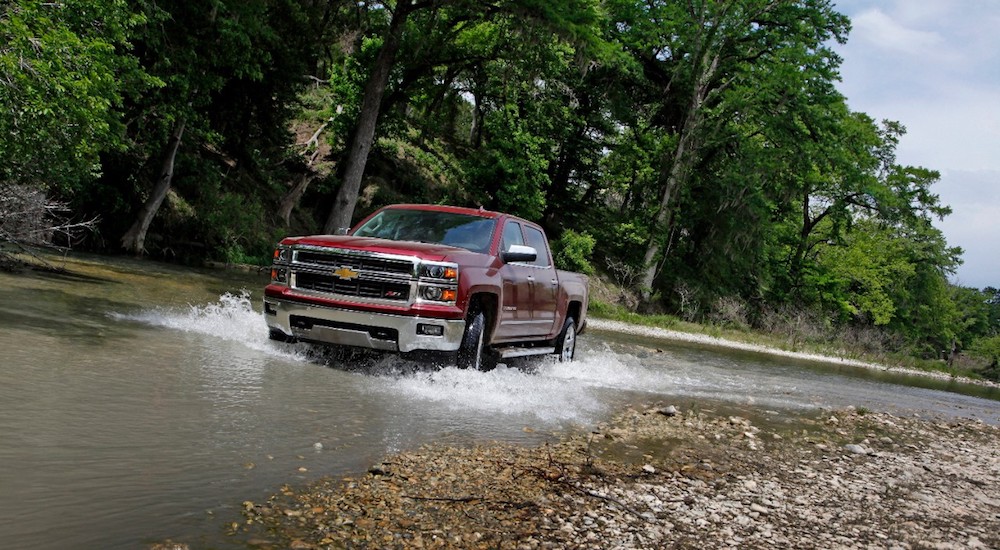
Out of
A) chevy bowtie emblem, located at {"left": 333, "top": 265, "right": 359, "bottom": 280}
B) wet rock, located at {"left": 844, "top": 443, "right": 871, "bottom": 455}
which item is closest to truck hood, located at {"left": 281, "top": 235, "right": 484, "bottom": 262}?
chevy bowtie emblem, located at {"left": 333, "top": 265, "right": 359, "bottom": 280}

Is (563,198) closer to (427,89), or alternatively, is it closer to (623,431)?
(427,89)

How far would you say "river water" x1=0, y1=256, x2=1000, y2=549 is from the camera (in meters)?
3.47

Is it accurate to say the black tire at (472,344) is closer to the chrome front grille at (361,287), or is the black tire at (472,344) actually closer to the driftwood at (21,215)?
the chrome front grille at (361,287)

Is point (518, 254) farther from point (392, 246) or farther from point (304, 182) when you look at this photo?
point (304, 182)

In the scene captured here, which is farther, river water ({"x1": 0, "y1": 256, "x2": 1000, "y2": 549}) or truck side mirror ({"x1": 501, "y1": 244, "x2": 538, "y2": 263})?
truck side mirror ({"x1": 501, "y1": 244, "x2": 538, "y2": 263})

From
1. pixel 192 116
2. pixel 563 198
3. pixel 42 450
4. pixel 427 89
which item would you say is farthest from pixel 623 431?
pixel 563 198

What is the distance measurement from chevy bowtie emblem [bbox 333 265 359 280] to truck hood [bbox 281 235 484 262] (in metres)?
0.22

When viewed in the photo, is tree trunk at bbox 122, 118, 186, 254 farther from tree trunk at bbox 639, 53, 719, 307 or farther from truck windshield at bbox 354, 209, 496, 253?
tree trunk at bbox 639, 53, 719, 307

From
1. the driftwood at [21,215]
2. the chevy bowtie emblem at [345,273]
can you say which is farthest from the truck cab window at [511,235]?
the driftwood at [21,215]

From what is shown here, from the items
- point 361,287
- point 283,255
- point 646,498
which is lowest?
point 646,498

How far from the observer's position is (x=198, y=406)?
543 cm

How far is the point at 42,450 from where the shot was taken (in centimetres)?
397

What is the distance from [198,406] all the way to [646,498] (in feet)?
10.6

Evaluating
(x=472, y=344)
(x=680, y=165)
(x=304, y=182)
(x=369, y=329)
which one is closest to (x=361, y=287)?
(x=369, y=329)
